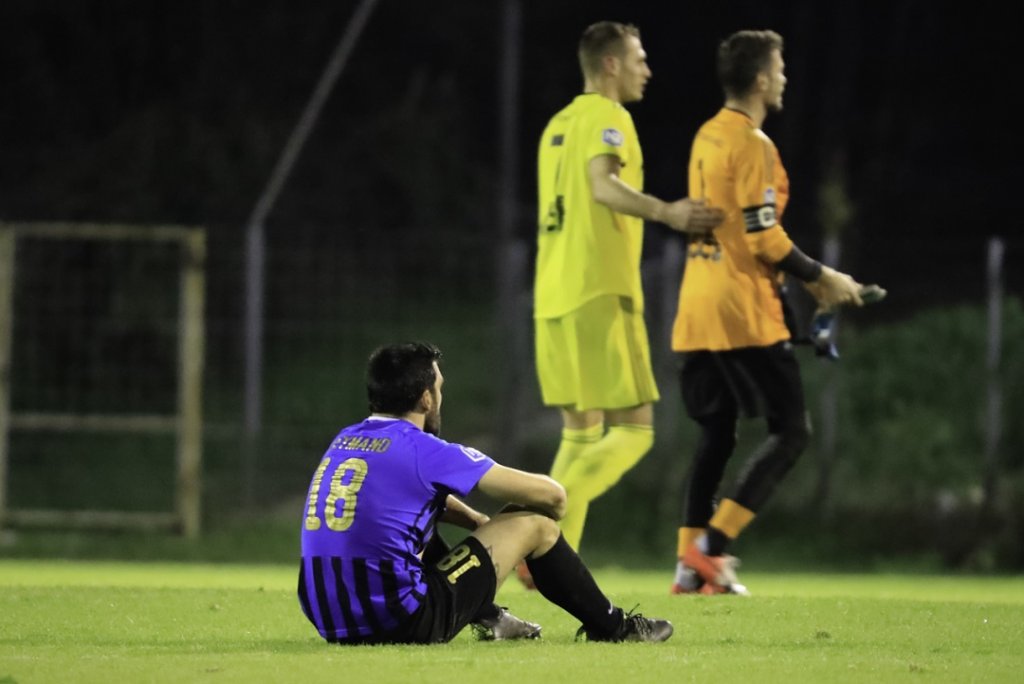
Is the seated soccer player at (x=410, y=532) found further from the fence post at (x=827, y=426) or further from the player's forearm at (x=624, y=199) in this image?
the fence post at (x=827, y=426)

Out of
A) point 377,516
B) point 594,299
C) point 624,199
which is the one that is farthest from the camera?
point 594,299

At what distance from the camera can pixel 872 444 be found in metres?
14.6

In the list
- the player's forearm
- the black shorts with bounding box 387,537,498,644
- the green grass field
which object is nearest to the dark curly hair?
the black shorts with bounding box 387,537,498,644

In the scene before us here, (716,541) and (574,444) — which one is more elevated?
(574,444)

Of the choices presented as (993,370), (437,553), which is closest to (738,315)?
(437,553)

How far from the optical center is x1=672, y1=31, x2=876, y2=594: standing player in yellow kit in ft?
29.2

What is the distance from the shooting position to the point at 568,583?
22.0 ft

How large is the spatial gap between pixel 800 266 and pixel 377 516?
307 cm

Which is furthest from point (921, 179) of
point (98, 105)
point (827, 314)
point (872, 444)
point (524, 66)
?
point (827, 314)

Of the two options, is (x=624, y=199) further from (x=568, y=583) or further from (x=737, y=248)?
(x=568, y=583)

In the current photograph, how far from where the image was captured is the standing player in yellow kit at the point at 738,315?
8898 millimetres

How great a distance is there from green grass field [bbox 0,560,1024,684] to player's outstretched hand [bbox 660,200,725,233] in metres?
1.59

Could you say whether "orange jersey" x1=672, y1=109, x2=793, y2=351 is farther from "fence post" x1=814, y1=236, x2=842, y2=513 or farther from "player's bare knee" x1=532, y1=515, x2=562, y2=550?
"fence post" x1=814, y1=236, x2=842, y2=513

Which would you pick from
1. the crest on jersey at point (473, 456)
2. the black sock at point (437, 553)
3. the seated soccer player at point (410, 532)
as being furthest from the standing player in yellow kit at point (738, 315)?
the crest on jersey at point (473, 456)
